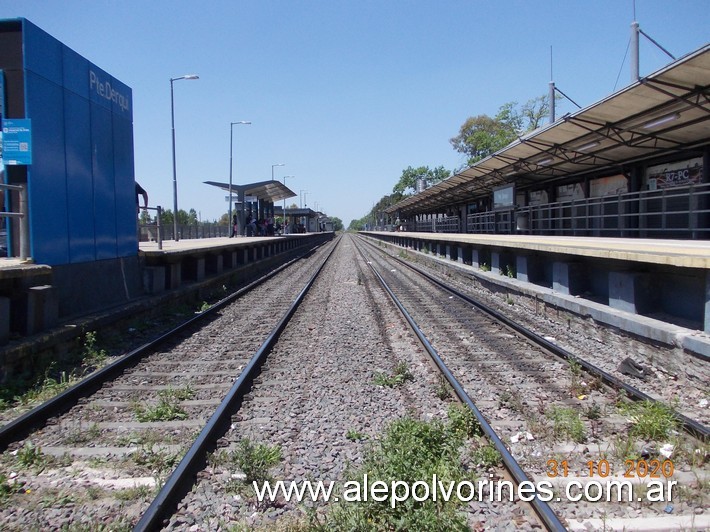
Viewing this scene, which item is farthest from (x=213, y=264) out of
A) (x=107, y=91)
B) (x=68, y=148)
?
(x=68, y=148)

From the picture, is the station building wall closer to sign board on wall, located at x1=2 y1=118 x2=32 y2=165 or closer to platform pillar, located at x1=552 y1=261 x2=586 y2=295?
sign board on wall, located at x1=2 y1=118 x2=32 y2=165

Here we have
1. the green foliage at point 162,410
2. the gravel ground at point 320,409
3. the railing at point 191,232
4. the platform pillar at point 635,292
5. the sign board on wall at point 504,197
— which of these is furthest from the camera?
the railing at point 191,232

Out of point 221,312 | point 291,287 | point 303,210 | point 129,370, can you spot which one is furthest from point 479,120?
point 129,370

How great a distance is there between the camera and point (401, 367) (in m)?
6.34

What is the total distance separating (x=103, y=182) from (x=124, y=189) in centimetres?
108

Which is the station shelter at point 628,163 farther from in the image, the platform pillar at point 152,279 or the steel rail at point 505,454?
the platform pillar at point 152,279

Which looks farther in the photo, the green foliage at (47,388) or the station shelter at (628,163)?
the station shelter at (628,163)

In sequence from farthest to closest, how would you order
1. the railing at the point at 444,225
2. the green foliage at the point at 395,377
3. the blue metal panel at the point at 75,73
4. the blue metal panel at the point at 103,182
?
the railing at the point at 444,225 < the blue metal panel at the point at 103,182 < the blue metal panel at the point at 75,73 < the green foliage at the point at 395,377

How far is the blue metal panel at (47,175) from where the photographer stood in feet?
24.0

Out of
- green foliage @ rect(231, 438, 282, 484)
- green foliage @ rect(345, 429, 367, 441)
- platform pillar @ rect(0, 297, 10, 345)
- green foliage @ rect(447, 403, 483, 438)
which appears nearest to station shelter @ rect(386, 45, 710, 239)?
green foliage @ rect(447, 403, 483, 438)

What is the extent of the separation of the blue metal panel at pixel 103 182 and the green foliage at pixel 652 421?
8838mm

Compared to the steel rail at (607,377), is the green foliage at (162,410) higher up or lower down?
lower down

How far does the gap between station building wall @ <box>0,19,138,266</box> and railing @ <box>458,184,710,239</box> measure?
1114 cm

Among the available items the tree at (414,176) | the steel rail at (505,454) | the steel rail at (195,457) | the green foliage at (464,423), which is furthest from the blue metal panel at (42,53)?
the tree at (414,176)
